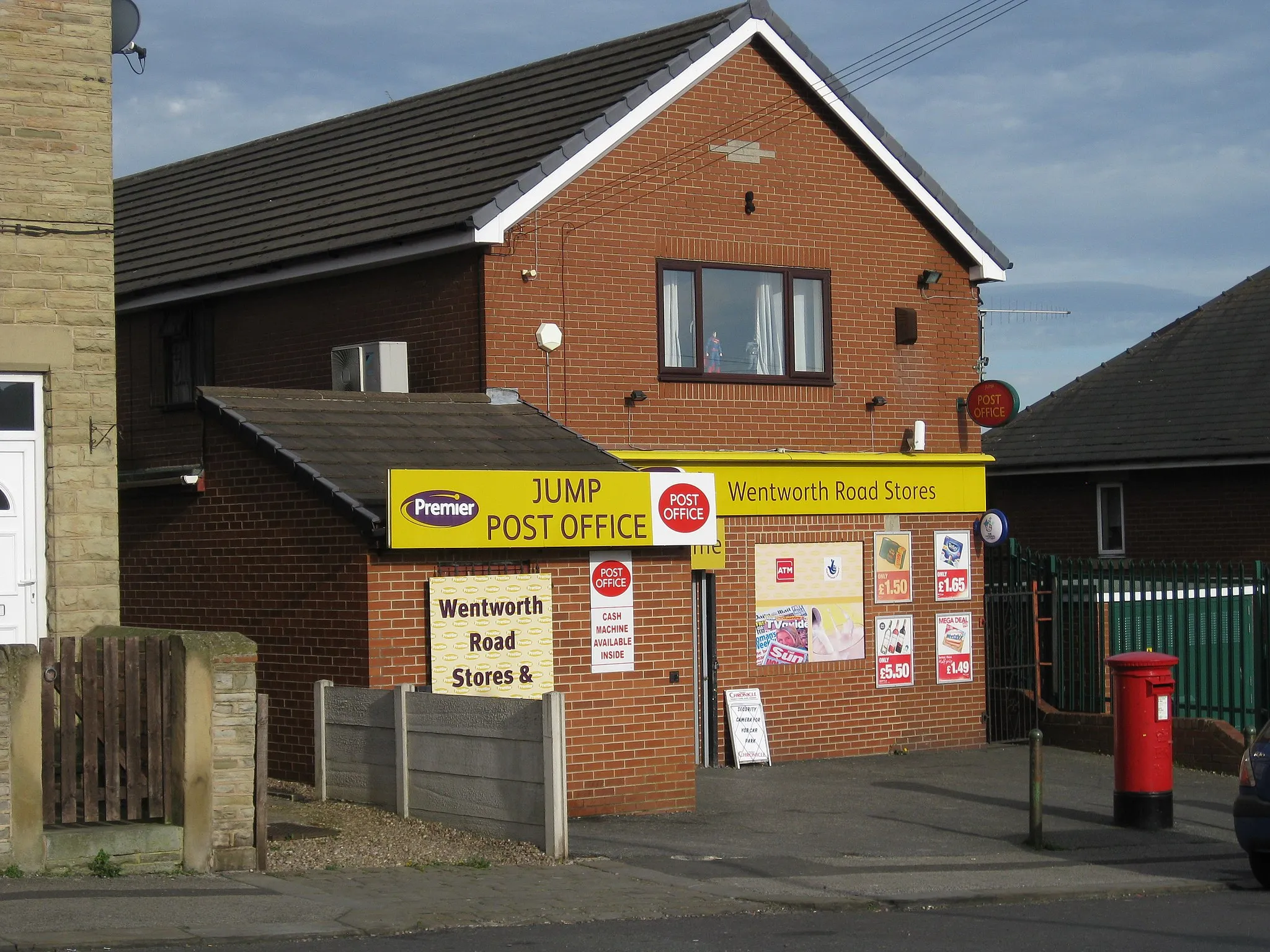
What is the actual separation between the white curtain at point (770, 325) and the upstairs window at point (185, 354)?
6586 millimetres

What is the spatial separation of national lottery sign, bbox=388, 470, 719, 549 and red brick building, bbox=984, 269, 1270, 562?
42.5 ft

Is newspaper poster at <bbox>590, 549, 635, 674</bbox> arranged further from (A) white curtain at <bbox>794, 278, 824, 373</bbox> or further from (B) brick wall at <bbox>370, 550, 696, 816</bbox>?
(A) white curtain at <bbox>794, 278, 824, 373</bbox>

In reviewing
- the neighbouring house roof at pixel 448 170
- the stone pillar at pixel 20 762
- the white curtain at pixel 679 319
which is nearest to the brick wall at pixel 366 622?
the white curtain at pixel 679 319

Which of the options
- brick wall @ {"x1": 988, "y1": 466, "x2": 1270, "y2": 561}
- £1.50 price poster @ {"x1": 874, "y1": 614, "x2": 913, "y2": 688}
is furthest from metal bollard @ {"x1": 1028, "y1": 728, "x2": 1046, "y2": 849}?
brick wall @ {"x1": 988, "y1": 466, "x2": 1270, "y2": 561}

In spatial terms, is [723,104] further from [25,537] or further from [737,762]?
[25,537]

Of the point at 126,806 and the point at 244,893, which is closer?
the point at 244,893

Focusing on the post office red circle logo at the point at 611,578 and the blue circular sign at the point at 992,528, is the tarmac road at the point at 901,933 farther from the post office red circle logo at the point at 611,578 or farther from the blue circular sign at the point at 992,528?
the blue circular sign at the point at 992,528

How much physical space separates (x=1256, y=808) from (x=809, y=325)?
918 centimetres

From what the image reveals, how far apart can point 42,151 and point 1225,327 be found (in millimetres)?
22256

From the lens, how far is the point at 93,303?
12828mm

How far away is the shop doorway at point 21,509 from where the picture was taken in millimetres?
12555

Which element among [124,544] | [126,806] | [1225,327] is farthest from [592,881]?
[1225,327]

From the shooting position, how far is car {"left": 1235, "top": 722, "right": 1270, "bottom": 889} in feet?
37.3

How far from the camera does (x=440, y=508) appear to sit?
14.0 metres
